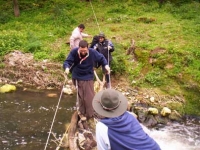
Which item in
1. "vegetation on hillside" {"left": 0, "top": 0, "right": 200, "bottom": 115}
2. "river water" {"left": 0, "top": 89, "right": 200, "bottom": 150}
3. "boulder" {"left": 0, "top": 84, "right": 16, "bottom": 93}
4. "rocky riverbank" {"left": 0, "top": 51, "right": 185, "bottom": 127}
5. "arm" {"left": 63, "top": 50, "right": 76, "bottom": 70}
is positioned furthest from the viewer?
"vegetation on hillside" {"left": 0, "top": 0, "right": 200, "bottom": 115}

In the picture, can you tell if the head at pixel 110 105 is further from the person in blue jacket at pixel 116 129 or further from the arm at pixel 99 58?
the arm at pixel 99 58

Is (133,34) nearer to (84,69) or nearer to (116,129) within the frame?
(84,69)

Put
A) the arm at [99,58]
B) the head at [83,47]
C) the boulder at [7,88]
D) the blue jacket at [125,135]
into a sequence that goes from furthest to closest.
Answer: the boulder at [7,88], the arm at [99,58], the head at [83,47], the blue jacket at [125,135]

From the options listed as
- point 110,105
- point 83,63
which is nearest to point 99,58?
point 83,63

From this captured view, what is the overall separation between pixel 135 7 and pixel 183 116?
10655 millimetres

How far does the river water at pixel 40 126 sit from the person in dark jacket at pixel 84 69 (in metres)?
2.01

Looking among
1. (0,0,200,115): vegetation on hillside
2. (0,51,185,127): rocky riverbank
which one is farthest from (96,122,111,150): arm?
(0,0,200,115): vegetation on hillside

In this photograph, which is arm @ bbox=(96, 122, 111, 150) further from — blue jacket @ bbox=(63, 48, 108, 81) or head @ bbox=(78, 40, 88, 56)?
blue jacket @ bbox=(63, 48, 108, 81)

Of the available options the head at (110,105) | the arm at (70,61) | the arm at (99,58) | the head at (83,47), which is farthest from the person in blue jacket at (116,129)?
the arm at (99,58)

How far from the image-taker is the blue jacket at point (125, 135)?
9.71 ft

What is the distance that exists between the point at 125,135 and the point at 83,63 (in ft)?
13.3

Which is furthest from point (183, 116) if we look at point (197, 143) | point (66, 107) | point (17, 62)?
point (17, 62)

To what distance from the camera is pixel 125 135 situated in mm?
2984

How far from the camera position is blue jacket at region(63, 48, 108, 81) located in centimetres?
686
